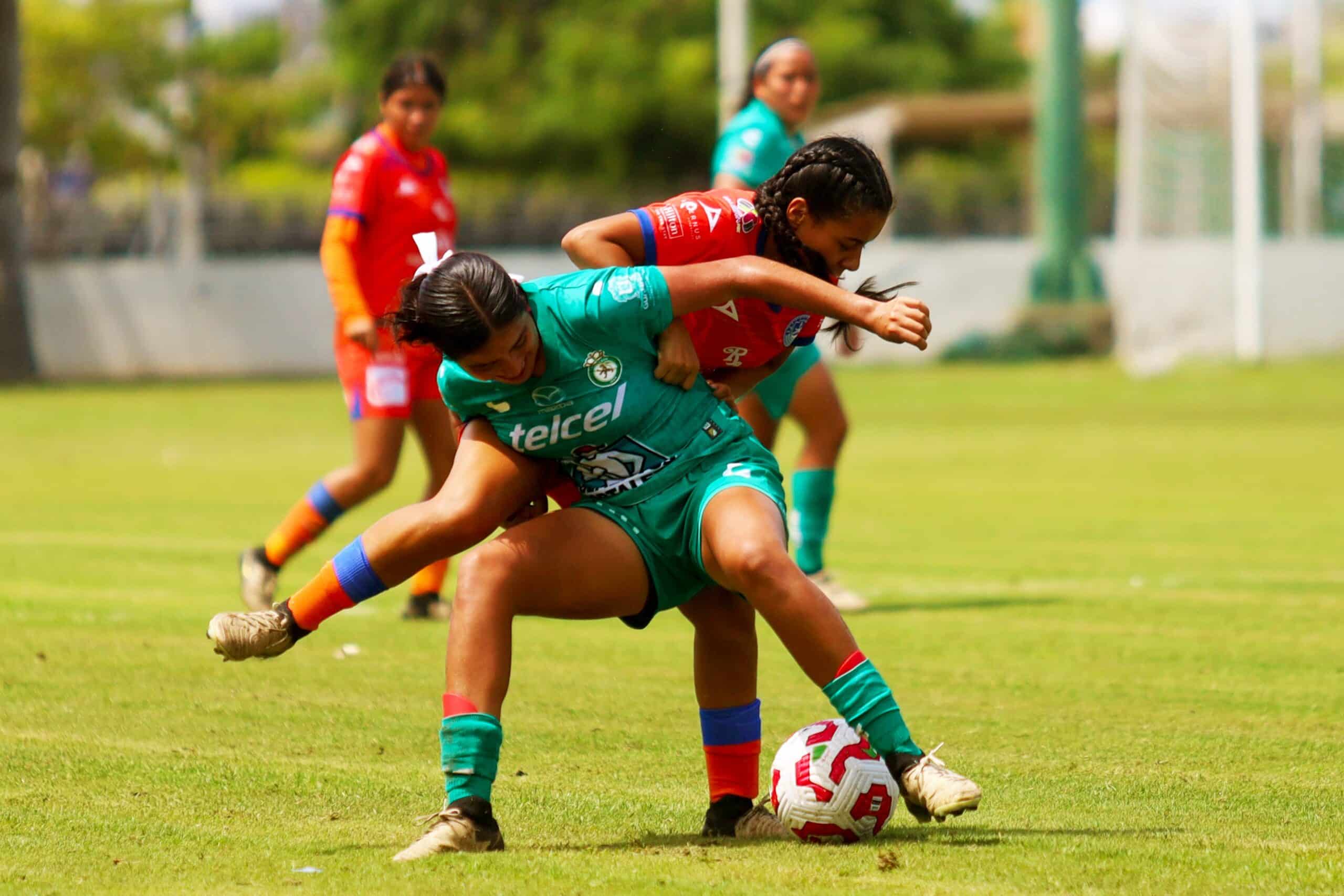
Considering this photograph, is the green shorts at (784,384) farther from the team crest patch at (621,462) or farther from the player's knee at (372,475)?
the team crest patch at (621,462)

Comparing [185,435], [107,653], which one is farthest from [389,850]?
[185,435]

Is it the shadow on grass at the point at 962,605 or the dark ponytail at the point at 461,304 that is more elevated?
the dark ponytail at the point at 461,304

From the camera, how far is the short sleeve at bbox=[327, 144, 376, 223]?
8430mm

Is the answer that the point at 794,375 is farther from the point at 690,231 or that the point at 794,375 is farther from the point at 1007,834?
the point at 1007,834

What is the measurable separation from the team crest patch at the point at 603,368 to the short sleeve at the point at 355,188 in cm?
418

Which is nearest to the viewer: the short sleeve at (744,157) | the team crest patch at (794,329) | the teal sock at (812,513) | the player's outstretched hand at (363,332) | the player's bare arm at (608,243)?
the player's bare arm at (608,243)

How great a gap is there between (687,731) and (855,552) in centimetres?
481

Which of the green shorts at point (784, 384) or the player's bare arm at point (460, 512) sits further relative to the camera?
the green shorts at point (784, 384)

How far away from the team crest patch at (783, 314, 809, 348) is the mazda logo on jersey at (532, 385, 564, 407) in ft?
2.89

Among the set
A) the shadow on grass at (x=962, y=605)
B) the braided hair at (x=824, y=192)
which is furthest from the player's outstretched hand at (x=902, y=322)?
the shadow on grass at (x=962, y=605)

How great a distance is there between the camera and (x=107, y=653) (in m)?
7.16

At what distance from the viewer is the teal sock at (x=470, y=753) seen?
4.30m

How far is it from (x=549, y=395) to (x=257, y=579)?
4105mm

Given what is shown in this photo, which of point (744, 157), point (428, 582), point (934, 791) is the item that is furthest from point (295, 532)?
point (934, 791)
